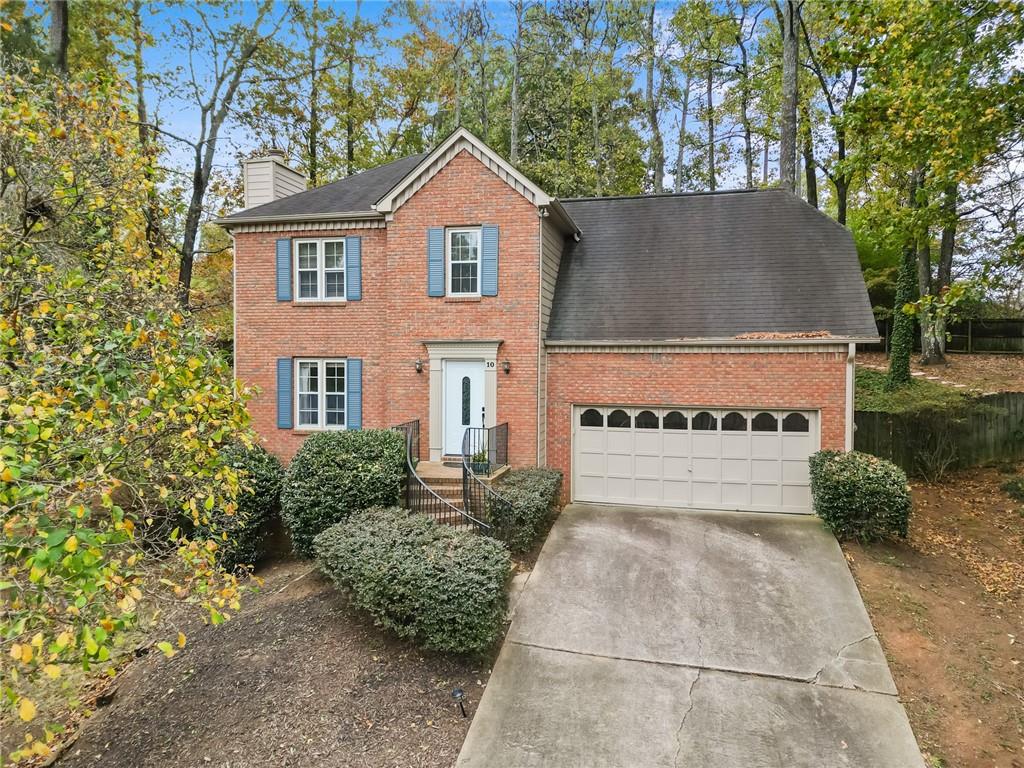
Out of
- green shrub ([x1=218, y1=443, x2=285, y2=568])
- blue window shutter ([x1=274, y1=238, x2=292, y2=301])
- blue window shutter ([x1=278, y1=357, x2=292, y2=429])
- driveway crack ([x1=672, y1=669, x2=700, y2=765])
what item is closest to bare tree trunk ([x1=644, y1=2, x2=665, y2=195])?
blue window shutter ([x1=274, y1=238, x2=292, y2=301])

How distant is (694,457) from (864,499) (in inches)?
121

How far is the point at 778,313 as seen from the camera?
11.5 meters

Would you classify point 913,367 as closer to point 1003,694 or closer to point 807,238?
point 807,238

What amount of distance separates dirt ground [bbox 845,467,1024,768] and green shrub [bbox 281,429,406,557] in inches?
301

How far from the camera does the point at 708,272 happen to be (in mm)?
12656

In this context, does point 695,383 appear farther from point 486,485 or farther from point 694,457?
point 486,485

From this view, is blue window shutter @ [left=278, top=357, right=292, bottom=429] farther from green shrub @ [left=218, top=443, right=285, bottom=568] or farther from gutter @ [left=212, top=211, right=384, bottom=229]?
gutter @ [left=212, top=211, right=384, bottom=229]

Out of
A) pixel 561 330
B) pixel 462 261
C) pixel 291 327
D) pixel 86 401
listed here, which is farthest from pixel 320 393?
pixel 86 401

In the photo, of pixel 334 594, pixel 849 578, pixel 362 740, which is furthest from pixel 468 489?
pixel 849 578

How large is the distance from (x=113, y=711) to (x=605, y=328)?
998 cm

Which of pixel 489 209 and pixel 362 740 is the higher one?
pixel 489 209

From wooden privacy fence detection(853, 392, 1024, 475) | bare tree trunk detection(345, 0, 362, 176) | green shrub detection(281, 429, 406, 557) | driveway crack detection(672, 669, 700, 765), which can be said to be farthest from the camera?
bare tree trunk detection(345, 0, 362, 176)

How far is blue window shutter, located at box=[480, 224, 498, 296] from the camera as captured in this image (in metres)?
11.9

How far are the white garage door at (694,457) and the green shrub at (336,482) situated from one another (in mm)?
4139
